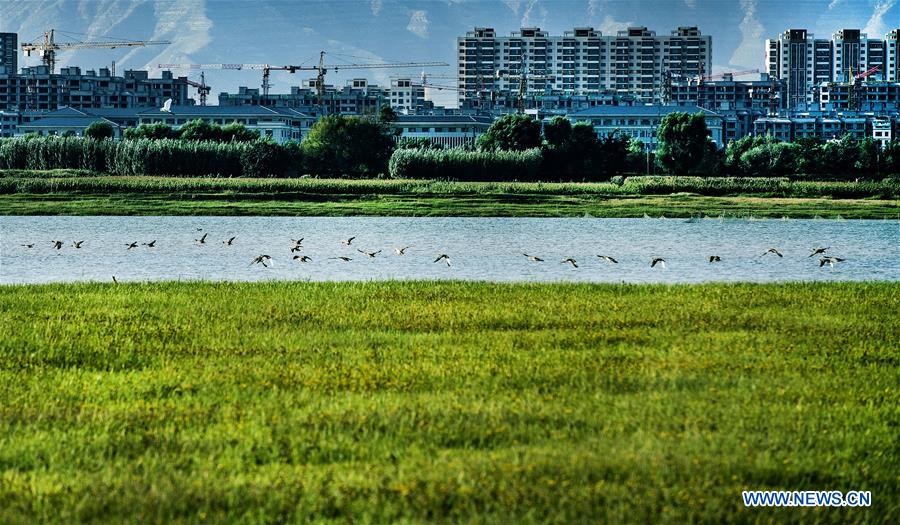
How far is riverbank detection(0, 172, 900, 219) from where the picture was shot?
55.9 meters

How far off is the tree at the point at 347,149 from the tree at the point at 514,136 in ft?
26.2

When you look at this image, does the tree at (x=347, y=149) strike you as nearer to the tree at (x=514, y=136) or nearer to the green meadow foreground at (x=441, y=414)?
the tree at (x=514, y=136)

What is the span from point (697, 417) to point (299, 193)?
5680cm

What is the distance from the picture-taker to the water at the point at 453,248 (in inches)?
1040

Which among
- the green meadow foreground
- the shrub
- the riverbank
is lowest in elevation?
the green meadow foreground

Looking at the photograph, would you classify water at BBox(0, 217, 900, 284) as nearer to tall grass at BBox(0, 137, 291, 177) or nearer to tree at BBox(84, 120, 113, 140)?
tall grass at BBox(0, 137, 291, 177)

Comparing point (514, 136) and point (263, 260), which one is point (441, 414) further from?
point (514, 136)

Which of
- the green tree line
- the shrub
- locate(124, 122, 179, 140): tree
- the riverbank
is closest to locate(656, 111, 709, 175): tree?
the green tree line

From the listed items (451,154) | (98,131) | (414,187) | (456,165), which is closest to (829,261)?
(414,187)

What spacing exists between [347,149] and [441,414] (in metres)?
84.5

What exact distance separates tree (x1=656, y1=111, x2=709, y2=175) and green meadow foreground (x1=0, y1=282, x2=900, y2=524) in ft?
270

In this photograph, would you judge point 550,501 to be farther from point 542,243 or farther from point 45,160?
point 45,160

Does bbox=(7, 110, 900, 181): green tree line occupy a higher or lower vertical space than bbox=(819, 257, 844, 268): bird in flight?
higher

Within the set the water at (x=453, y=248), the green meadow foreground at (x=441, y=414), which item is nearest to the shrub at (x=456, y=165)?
the water at (x=453, y=248)
